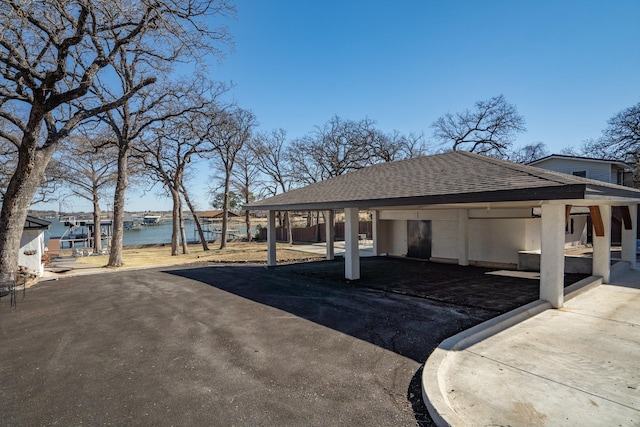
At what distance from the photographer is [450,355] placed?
4348 millimetres

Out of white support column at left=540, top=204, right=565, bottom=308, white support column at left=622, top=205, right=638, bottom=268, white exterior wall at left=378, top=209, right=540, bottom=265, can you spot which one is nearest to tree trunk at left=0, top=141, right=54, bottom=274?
white support column at left=540, top=204, right=565, bottom=308

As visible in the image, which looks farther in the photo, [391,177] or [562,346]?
[391,177]

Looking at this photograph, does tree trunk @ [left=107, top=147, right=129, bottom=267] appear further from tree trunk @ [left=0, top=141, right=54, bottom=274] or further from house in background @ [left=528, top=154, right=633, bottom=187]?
house in background @ [left=528, top=154, right=633, bottom=187]

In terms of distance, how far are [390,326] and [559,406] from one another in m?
2.79

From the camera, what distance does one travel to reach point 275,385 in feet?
12.2

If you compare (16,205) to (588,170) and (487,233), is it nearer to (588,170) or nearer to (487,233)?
(487,233)

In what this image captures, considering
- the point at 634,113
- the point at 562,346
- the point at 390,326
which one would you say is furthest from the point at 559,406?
the point at 634,113

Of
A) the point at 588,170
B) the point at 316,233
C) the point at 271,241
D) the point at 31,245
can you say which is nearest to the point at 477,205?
the point at 271,241

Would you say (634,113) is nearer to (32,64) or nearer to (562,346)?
(562,346)

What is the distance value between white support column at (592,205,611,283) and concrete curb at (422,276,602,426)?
2.06 meters

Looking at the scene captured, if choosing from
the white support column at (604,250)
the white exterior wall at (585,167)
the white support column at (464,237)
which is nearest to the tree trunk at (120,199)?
the white support column at (464,237)

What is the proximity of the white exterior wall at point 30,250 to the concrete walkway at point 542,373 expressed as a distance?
14663 millimetres

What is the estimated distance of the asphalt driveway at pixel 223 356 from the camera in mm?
3262

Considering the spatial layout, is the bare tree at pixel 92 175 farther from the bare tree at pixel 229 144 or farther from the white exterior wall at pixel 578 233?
the white exterior wall at pixel 578 233
